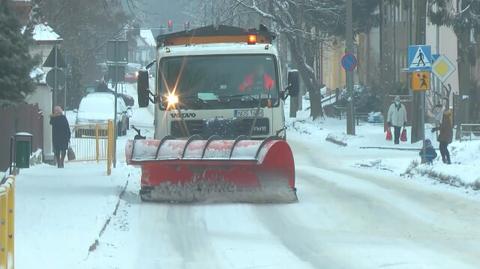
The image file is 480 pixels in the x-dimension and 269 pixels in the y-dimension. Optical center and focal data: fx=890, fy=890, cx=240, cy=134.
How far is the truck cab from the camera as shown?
611 inches

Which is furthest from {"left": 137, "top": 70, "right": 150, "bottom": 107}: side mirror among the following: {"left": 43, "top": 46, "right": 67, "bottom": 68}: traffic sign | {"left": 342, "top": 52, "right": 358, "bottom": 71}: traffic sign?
{"left": 342, "top": 52, "right": 358, "bottom": 71}: traffic sign

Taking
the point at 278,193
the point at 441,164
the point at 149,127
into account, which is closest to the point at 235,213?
the point at 278,193

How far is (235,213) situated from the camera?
13586mm

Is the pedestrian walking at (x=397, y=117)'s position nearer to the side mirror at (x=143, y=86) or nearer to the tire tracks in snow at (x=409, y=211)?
the tire tracks in snow at (x=409, y=211)

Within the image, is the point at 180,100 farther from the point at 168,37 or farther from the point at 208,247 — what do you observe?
the point at 208,247

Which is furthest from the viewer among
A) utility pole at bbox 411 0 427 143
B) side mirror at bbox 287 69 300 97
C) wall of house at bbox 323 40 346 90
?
wall of house at bbox 323 40 346 90

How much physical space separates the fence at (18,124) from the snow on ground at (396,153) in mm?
8938

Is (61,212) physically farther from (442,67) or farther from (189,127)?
(442,67)

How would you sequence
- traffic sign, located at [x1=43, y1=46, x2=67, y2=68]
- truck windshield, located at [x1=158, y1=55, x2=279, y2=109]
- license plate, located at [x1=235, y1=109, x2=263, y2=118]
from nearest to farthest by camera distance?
license plate, located at [x1=235, y1=109, x2=263, y2=118] < truck windshield, located at [x1=158, y1=55, x2=279, y2=109] < traffic sign, located at [x1=43, y1=46, x2=67, y2=68]

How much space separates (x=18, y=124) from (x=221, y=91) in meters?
8.03

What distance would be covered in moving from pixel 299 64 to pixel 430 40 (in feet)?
25.1

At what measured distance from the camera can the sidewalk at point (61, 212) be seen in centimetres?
929

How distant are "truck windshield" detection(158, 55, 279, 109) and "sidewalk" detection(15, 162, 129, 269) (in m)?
2.19

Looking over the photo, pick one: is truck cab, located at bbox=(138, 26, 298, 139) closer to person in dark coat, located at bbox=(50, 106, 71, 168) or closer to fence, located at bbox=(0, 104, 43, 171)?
fence, located at bbox=(0, 104, 43, 171)
